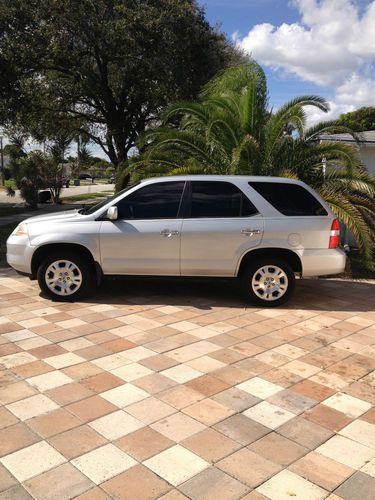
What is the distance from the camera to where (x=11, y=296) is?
6.71 m

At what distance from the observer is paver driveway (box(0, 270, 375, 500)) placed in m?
2.87

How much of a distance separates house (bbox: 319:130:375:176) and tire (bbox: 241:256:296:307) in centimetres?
470

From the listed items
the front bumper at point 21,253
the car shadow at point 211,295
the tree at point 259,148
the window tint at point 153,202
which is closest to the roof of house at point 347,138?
the tree at point 259,148

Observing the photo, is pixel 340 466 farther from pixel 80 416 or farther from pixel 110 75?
pixel 110 75

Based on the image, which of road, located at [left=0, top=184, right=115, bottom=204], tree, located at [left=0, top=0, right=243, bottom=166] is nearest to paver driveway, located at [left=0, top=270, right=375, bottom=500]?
tree, located at [left=0, top=0, right=243, bottom=166]

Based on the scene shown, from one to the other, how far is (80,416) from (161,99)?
1660 centimetres

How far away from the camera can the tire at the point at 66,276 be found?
20.8ft

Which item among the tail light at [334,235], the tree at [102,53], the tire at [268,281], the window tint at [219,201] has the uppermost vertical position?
the tree at [102,53]

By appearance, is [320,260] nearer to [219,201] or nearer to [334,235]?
[334,235]

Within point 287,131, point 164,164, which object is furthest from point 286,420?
point 287,131

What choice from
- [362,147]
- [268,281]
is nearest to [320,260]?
[268,281]

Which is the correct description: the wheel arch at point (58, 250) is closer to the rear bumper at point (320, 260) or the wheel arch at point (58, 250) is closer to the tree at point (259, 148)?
the rear bumper at point (320, 260)

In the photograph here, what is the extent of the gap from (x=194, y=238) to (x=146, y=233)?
619mm

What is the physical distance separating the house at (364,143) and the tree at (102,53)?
7.36 m
